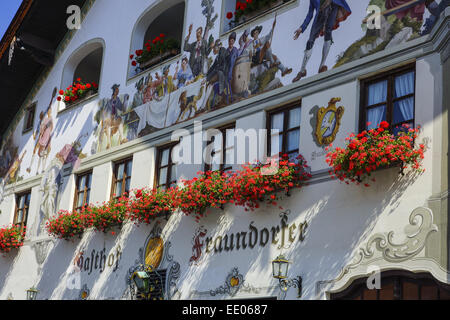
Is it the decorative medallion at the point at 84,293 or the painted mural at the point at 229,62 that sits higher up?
the painted mural at the point at 229,62

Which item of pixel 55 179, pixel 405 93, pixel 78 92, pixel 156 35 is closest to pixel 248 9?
pixel 405 93

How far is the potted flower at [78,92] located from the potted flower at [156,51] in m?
1.77

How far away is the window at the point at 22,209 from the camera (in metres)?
16.8

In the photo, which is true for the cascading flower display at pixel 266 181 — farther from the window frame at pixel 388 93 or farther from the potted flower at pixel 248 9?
the potted flower at pixel 248 9

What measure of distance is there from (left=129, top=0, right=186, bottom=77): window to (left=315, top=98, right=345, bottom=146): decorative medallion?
4274 millimetres

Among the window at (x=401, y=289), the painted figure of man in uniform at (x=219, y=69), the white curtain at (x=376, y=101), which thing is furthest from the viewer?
the painted figure of man in uniform at (x=219, y=69)

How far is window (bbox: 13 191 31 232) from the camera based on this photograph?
663 inches

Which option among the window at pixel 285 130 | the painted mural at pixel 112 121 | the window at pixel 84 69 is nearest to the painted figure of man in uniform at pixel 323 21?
the window at pixel 285 130

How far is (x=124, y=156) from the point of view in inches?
557

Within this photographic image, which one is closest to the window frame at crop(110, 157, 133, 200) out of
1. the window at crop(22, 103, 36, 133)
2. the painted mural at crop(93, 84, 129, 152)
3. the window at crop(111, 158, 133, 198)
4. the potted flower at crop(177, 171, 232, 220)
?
the window at crop(111, 158, 133, 198)

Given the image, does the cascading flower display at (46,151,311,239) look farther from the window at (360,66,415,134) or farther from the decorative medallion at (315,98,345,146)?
the window at (360,66,415,134)

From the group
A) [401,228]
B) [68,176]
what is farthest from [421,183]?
[68,176]
